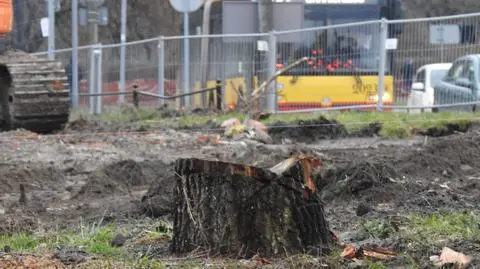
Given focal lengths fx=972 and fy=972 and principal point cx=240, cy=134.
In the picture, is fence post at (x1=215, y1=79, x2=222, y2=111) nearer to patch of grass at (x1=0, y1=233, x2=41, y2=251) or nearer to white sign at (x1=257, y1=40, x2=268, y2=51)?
white sign at (x1=257, y1=40, x2=268, y2=51)

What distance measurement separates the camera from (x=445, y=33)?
15625 mm

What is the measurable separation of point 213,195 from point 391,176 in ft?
9.23

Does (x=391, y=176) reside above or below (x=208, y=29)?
below

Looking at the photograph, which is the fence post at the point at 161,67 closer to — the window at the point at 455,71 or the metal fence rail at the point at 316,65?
the metal fence rail at the point at 316,65

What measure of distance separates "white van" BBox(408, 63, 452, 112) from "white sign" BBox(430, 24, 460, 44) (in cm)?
77

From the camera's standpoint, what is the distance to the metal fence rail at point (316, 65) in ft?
53.4

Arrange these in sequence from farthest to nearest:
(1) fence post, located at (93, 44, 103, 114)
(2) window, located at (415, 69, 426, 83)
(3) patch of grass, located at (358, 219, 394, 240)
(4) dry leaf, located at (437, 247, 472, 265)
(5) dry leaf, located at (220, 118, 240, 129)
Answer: (1) fence post, located at (93, 44, 103, 114) → (2) window, located at (415, 69, 426, 83) → (5) dry leaf, located at (220, 118, 240, 129) → (3) patch of grass, located at (358, 219, 394, 240) → (4) dry leaf, located at (437, 247, 472, 265)

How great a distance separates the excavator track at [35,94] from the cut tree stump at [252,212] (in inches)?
370

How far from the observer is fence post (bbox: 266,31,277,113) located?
17.7m

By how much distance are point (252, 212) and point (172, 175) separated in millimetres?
2585

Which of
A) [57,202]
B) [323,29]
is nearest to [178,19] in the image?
[323,29]

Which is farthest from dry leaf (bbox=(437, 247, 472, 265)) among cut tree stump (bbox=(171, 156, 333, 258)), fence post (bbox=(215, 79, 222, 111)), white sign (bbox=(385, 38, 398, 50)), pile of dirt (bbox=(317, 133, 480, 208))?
fence post (bbox=(215, 79, 222, 111))

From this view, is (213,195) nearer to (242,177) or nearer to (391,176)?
(242,177)

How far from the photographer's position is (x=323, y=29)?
17.7 meters
